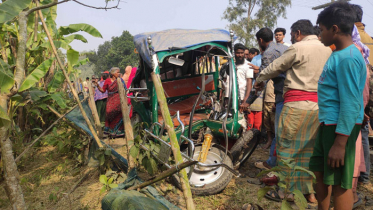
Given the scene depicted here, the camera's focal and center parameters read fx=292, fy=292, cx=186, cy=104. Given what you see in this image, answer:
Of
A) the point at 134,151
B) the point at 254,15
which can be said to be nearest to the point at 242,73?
the point at 134,151

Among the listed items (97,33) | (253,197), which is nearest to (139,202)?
(253,197)

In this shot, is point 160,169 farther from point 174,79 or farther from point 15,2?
point 174,79

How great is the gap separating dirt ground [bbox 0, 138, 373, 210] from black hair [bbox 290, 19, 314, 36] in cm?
190

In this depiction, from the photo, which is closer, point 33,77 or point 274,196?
point 33,77

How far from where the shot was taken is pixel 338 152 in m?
1.93

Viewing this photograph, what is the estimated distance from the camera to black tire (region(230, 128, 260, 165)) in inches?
158

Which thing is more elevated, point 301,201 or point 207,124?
point 301,201

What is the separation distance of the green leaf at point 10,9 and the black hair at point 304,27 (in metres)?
2.66

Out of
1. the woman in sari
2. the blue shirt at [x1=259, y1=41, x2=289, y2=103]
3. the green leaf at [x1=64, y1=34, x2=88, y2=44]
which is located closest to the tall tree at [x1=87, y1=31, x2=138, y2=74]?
the woman in sari

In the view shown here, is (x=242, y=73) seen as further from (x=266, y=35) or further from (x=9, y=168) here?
(x=9, y=168)

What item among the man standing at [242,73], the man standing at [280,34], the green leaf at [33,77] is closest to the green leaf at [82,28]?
the green leaf at [33,77]

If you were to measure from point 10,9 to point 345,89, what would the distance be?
2668 millimetres

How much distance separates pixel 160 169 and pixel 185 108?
8.05ft

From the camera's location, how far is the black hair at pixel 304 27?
3094 millimetres
